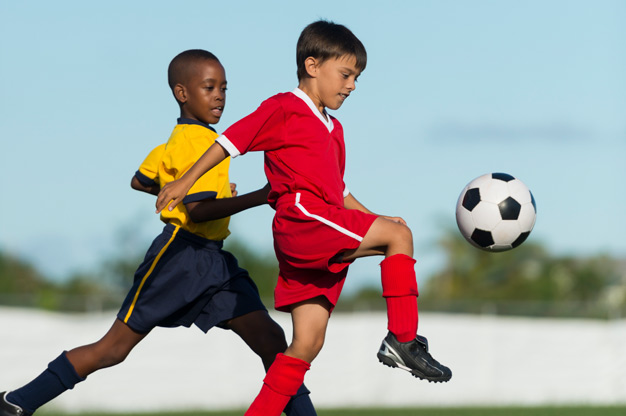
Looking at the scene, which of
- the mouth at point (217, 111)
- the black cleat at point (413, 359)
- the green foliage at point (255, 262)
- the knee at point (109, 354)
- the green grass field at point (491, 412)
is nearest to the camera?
the black cleat at point (413, 359)

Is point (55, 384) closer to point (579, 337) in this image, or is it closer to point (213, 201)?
point (213, 201)

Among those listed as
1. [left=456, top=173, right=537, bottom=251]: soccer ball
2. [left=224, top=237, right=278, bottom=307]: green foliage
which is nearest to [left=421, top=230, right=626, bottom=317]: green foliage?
[left=224, top=237, right=278, bottom=307]: green foliage

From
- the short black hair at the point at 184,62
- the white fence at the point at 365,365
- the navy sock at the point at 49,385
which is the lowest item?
the navy sock at the point at 49,385

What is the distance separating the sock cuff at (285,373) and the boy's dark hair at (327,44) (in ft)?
4.45

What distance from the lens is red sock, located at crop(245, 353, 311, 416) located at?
404 cm

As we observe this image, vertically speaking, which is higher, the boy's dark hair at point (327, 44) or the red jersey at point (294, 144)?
the boy's dark hair at point (327, 44)

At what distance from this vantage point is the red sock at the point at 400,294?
12.9ft

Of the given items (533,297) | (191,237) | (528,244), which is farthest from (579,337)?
(528,244)

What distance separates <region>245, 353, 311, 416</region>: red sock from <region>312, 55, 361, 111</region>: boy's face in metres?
1.22

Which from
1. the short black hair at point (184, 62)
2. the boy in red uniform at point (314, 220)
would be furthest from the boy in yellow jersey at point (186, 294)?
the boy in red uniform at point (314, 220)

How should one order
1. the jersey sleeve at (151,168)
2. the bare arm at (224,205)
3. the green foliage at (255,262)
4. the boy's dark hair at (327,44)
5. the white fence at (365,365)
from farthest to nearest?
the green foliage at (255,262), the white fence at (365,365), the jersey sleeve at (151,168), the bare arm at (224,205), the boy's dark hair at (327,44)

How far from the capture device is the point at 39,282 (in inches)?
2115

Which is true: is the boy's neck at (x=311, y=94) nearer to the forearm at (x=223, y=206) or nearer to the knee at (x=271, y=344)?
the forearm at (x=223, y=206)

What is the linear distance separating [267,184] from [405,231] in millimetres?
838
